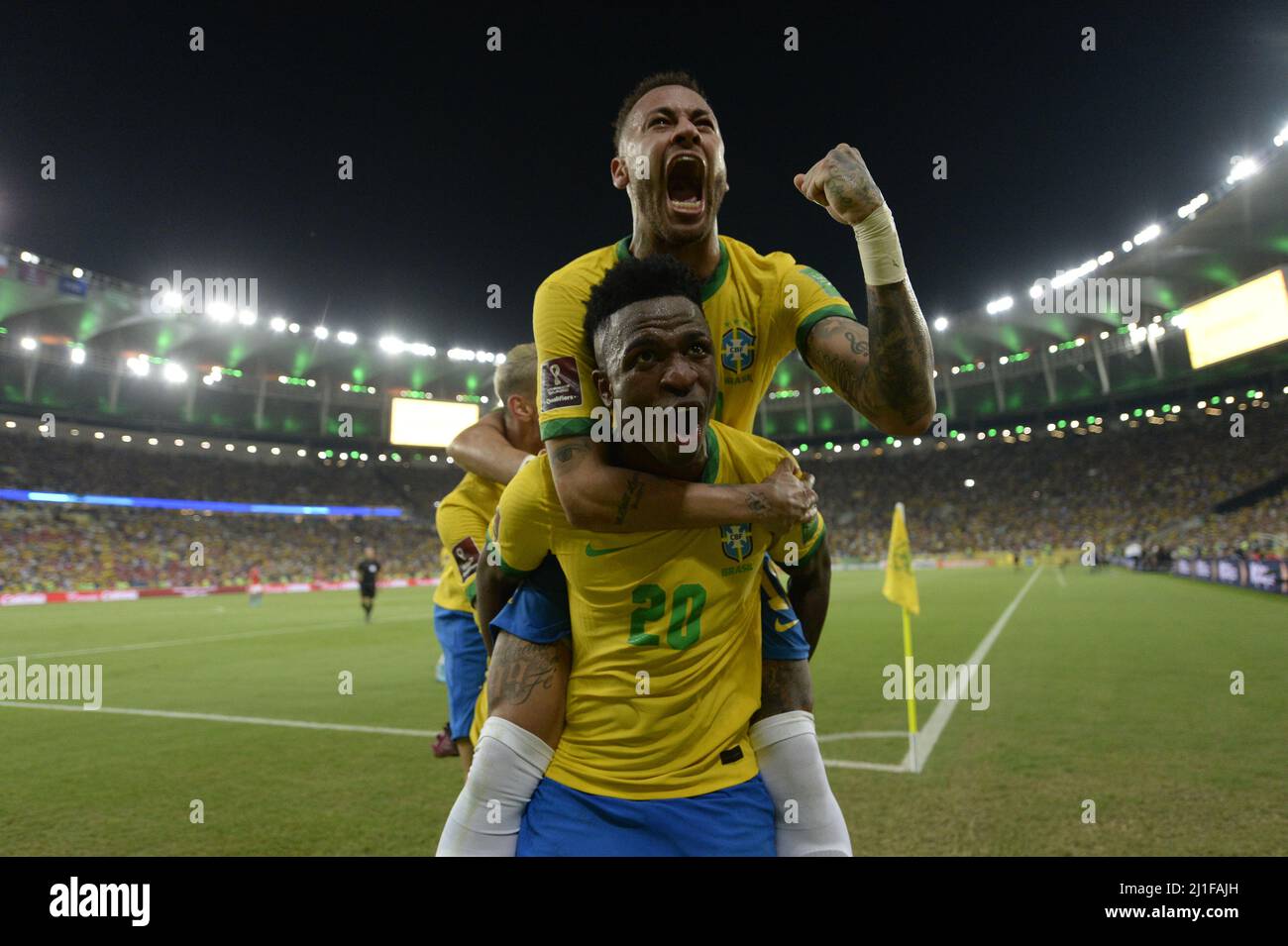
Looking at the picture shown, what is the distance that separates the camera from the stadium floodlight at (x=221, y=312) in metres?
41.6

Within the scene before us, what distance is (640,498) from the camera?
1790mm

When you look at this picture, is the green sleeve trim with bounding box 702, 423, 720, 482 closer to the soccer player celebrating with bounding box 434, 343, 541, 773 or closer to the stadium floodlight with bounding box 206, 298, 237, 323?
the soccer player celebrating with bounding box 434, 343, 541, 773

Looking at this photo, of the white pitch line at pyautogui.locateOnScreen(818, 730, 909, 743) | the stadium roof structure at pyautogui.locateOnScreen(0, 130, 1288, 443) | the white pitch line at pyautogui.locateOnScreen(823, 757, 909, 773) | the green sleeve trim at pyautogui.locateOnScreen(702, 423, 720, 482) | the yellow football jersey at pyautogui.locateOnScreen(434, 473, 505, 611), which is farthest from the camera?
the stadium roof structure at pyautogui.locateOnScreen(0, 130, 1288, 443)

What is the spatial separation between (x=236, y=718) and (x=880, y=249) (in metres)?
8.64

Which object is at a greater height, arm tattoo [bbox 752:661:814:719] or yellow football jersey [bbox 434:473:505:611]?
yellow football jersey [bbox 434:473:505:611]

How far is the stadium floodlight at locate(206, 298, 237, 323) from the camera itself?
41625 millimetres

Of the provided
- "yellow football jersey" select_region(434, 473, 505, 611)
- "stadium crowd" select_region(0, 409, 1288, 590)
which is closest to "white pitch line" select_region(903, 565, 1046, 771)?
"yellow football jersey" select_region(434, 473, 505, 611)

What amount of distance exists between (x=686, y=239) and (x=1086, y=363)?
201 ft

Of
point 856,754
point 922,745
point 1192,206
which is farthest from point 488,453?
point 1192,206

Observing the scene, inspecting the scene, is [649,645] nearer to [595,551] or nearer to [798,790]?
[595,551]

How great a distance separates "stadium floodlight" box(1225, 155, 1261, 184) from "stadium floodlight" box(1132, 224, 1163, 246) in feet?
16.8

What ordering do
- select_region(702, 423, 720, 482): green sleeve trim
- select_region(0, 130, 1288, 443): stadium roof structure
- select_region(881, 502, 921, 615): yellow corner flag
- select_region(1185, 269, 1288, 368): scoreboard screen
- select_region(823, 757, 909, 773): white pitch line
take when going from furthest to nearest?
select_region(0, 130, 1288, 443): stadium roof structure
select_region(1185, 269, 1288, 368): scoreboard screen
select_region(881, 502, 921, 615): yellow corner flag
select_region(823, 757, 909, 773): white pitch line
select_region(702, 423, 720, 482): green sleeve trim

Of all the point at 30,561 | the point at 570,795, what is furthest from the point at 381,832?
the point at 30,561
